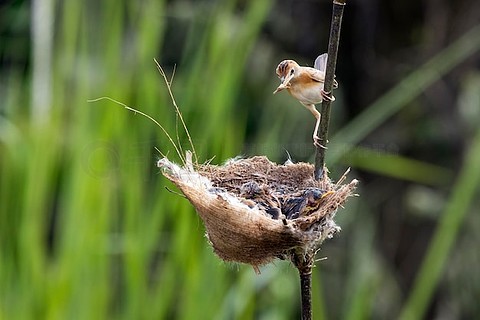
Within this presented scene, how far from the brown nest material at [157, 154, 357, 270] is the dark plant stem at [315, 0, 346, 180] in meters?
0.04

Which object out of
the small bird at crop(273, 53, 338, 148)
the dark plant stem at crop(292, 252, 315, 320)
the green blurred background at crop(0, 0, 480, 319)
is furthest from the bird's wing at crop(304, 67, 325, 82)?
the green blurred background at crop(0, 0, 480, 319)

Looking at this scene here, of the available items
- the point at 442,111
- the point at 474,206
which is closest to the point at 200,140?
the point at 474,206

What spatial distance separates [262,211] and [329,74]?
0.12 m

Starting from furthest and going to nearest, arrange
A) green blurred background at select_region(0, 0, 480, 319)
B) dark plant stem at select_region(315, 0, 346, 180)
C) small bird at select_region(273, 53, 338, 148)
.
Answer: green blurred background at select_region(0, 0, 480, 319)
small bird at select_region(273, 53, 338, 148)
dark plant stem at select_region(315, 0, 346, 180)

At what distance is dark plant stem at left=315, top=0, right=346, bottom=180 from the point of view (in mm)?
Answer: 485

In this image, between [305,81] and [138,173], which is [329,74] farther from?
[138,173]

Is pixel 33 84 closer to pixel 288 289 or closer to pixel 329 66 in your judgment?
pixel 288 289

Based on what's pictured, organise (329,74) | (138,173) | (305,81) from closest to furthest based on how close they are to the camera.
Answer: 1. (329,74)
2. (305,81)
3. (138,173)

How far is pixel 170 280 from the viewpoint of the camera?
140 centimetres

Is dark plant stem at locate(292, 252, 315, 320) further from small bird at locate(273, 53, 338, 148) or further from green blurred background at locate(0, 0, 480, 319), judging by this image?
green blurred background at locate(0, 0, 480, 319)

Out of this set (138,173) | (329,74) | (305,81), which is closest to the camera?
(329,74)

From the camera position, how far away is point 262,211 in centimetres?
58

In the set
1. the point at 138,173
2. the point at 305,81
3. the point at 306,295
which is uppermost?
the point at 305,81

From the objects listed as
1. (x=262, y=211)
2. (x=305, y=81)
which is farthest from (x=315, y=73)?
(x=262, y=211)
